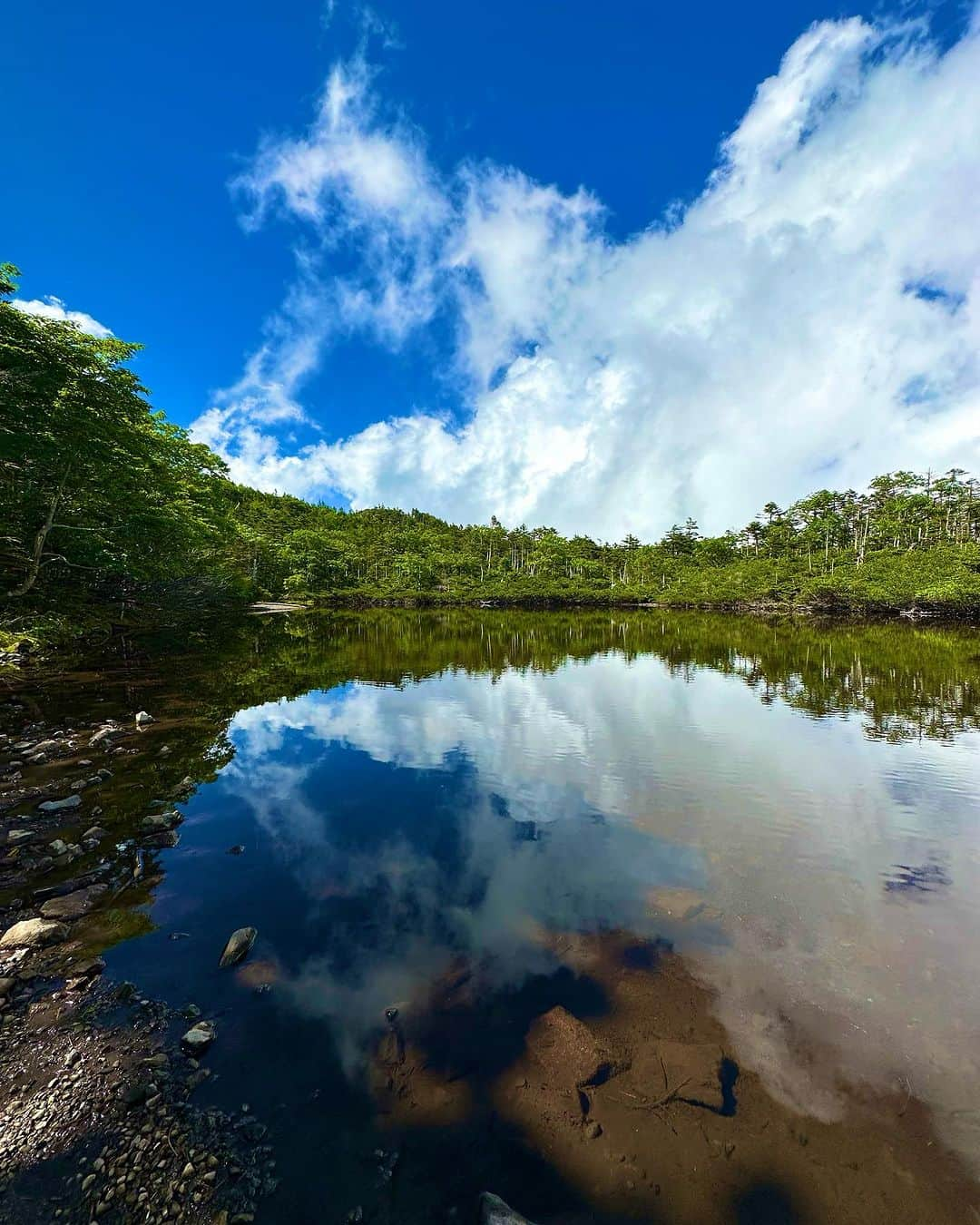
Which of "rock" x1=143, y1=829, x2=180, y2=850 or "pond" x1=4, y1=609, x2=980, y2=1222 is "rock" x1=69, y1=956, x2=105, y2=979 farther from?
"rock" x1=143, y1=829, x2=180, y2=850

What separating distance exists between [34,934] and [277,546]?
91.9 meters

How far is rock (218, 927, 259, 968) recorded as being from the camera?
595cm

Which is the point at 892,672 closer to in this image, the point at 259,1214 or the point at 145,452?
the point at 259,1214

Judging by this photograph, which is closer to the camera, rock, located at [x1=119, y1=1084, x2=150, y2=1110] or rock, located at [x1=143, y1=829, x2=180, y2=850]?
rock, located at [x1=119, y1=1084, x2=150, y2=1110]

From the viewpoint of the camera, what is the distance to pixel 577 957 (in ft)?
20.6

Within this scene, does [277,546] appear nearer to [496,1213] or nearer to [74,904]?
[74,904]

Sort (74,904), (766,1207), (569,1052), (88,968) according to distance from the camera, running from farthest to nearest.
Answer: (74,904) < (88,968) < (569,1052) < (766,1207)

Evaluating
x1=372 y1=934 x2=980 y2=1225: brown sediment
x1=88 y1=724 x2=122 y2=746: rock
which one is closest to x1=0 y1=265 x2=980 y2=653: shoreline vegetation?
x1=88 y1=724 x2=122 y2=746: rock

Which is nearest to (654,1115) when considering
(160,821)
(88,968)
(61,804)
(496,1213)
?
(496,1213)

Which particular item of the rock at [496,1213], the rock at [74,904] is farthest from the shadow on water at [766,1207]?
the rock at [74,904]

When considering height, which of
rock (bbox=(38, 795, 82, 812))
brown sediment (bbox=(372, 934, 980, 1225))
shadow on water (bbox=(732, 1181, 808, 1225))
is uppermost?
rock (bbox=(38, 795, 82, 812))

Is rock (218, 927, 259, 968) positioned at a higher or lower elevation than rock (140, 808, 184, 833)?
lower

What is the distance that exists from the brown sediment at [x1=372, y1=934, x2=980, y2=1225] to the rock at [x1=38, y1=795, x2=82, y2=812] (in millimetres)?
7774

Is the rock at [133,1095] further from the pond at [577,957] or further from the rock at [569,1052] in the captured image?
the rock at [569,1052]
